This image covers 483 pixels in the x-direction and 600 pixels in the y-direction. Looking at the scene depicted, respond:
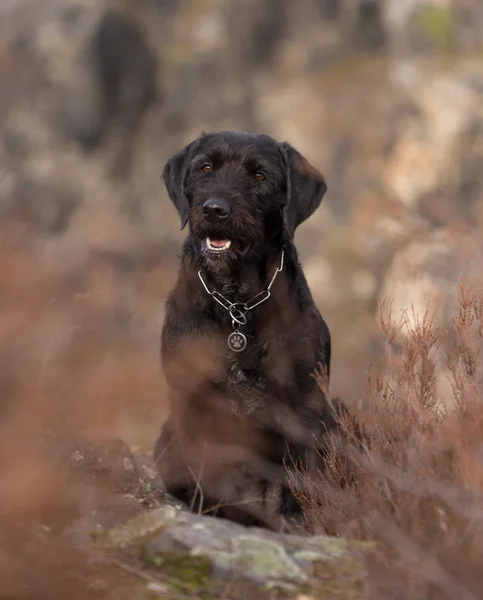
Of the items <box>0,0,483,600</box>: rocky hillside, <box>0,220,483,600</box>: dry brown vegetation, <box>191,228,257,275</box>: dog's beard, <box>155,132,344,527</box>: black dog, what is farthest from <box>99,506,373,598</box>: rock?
<box>191,228,257,275</box>: dog's beard

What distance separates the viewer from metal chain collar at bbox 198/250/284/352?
4508 mm

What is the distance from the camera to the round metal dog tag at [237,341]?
14.6ft

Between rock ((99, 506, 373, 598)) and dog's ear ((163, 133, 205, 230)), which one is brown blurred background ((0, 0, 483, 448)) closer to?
dog's ear ((163, 133, 205, 230))

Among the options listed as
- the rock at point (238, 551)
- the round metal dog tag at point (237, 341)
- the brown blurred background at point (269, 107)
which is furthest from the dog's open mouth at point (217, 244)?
the brown blurred background at point (269, 107)

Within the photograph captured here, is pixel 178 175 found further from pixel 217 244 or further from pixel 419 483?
pixel 419 483

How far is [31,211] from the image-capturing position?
3.08 m

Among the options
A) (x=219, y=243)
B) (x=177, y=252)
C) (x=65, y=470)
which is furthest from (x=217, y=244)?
(x=177, y=252)

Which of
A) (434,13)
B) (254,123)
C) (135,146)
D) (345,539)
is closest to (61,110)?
(135,146)

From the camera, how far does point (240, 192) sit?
15.6 feet

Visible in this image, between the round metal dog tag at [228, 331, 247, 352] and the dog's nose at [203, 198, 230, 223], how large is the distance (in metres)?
0.66

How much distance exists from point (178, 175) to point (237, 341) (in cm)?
126

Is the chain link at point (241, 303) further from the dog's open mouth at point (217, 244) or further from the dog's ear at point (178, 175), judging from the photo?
the dog's ear at point (178, 175)

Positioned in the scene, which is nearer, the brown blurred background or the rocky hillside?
the rocky hillside

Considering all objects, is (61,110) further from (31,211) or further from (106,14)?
(31,211)
